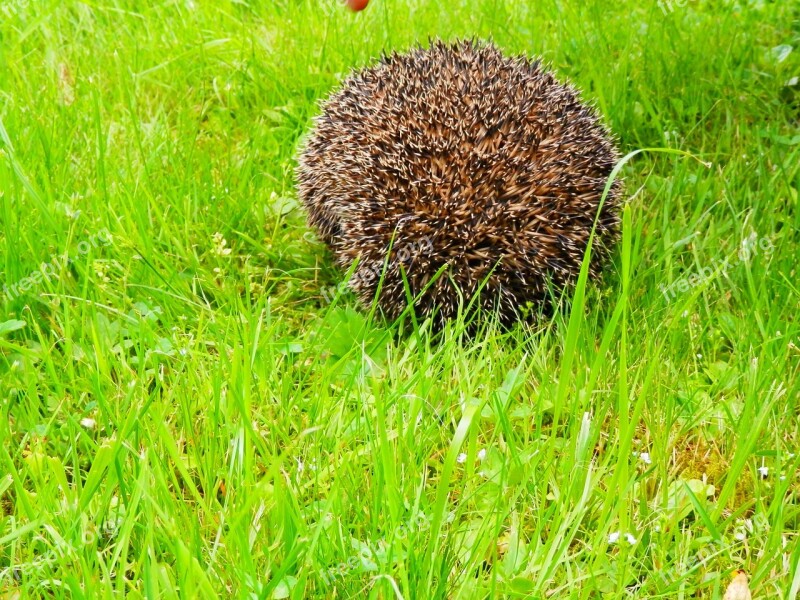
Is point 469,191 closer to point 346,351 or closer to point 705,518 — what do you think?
point 346,351

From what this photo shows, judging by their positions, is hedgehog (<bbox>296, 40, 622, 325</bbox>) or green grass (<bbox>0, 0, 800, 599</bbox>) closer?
green grass (<bbox>0, 0, 800, 599</bbox>)

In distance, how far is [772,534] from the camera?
2760 mm

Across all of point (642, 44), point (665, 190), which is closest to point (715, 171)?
point (665, 190)

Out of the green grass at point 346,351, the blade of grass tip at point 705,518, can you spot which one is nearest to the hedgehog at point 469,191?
the green grass at point 346,351

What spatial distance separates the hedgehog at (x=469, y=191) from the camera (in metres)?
3.77

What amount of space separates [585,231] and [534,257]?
32 cm

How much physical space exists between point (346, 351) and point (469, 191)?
0.93m

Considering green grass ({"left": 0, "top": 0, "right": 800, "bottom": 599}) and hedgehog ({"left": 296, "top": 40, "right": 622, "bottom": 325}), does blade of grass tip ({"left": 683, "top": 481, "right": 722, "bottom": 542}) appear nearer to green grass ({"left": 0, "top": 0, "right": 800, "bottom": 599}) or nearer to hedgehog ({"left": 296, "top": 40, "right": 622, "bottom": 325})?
green grass ({"left": 0, "top": 0, "right": 800, "bottom": 599})

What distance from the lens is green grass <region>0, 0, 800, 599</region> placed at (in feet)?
8.81


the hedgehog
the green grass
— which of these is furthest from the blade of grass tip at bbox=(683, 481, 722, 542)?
the hedgehog

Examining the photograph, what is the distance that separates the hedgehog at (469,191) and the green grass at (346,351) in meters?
0.21

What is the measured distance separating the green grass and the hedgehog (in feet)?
0.70

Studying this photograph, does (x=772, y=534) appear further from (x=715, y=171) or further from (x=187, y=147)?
(x=187, y=147)

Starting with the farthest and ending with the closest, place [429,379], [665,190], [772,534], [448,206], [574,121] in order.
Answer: [665,190]
[574,121]
[448,206]
[429,379]
[772,534]
